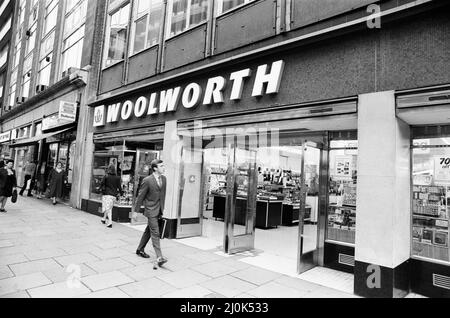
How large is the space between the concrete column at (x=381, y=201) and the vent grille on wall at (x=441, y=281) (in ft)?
1.37

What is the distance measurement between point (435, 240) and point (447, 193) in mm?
787

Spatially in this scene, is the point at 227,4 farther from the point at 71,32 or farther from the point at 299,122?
the point at 71,32

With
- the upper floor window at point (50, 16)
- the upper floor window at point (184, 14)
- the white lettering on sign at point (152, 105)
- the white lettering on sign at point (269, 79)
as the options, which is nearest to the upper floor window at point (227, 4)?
the upper floor window at point (184, 14)

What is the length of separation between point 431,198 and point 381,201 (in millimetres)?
1166

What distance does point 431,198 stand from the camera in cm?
502

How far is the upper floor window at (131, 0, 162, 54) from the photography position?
10.1 m

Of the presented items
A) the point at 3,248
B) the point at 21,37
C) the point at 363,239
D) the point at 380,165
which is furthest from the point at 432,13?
the point at 21,37

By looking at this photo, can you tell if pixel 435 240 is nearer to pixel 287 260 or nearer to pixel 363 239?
pixel 363 239

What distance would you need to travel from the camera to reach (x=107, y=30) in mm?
12562

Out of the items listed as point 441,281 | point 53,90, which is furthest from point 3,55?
point 441,281

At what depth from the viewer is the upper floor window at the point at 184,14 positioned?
8.39 meters

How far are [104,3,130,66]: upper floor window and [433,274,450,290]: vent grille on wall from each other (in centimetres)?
1115

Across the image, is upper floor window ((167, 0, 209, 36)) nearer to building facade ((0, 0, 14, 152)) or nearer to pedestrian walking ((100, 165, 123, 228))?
pedestrian walking ((100, 165, 123, 228))

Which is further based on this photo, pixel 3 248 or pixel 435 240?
pixel 3 248
